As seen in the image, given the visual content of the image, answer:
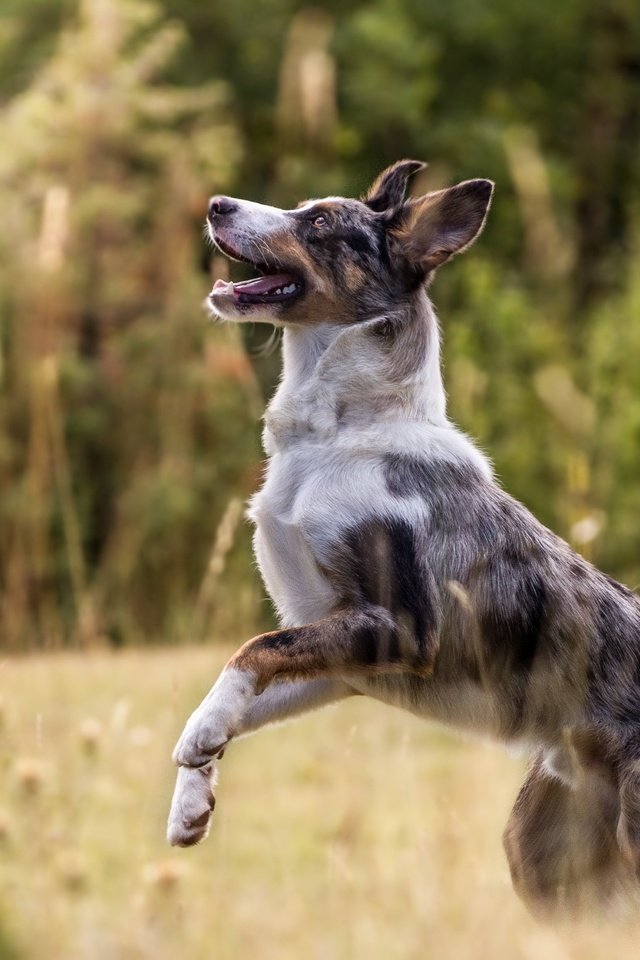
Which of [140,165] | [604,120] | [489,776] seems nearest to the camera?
[489,776]

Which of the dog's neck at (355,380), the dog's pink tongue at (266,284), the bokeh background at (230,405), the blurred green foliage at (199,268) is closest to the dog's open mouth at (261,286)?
the dog's pink tongue at (266,284)

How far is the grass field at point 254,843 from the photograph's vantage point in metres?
3.28

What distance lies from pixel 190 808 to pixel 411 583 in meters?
0.79

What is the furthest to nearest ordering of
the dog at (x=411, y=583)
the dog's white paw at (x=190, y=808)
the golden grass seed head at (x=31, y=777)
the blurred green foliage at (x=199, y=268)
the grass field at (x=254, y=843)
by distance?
the blurred green foliage at (x=199, y=268)
the golden grass seed head at (x=31, y=777)
the dog at (x=411, y=583)
the dog's white paw at (x=190, y=808)
the grass field at (x=254, y=843)

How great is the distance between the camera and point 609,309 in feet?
46.8

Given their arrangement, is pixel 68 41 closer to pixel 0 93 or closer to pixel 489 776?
pixel 0 93

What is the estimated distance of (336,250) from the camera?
4117mm

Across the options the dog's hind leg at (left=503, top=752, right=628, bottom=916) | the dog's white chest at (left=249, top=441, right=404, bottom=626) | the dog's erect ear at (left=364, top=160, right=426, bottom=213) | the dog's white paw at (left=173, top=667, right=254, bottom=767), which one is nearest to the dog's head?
the dog's erect ear at (left=364, top=160, right=426, bottom=213)

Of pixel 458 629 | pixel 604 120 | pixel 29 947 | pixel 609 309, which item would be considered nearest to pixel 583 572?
pixel 458 629

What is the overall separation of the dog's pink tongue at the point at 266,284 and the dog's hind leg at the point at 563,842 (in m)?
1.51

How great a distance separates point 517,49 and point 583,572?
1832cm

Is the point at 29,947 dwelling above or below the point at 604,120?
above

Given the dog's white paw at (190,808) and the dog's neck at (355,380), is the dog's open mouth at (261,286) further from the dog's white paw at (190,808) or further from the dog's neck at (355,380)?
the dog's white paw at (190,808)

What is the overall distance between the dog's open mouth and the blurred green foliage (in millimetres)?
5749
